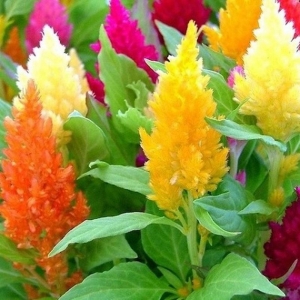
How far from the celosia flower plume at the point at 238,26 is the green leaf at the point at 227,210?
0.26 metres

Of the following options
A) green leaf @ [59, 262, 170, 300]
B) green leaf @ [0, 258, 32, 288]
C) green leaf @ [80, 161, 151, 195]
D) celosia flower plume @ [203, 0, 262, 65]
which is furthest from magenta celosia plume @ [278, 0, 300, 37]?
green leaf @ [0, 258, 32, 288]

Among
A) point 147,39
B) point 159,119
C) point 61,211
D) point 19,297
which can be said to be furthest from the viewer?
point 147,39

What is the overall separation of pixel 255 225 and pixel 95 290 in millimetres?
250

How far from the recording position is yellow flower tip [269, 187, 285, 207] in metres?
0.87

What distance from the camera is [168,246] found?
93 centimetres

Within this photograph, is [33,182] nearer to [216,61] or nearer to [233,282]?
[233,282]

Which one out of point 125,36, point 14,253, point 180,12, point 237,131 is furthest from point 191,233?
point 180,12

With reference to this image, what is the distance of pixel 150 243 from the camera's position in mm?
927

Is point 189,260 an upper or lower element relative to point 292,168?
lower

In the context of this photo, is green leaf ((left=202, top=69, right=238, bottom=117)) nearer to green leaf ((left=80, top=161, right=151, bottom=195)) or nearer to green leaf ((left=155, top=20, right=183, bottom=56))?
green leaf ((left=80, top=161, right=151, bottom=195))

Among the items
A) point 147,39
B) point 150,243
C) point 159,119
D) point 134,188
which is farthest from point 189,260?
point 147,39

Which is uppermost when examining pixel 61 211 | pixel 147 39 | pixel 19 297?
pixel 147 39

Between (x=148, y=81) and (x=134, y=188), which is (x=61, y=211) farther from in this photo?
(x=148, y=81)

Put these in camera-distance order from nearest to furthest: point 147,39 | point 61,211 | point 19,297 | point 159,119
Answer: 1. point 159,119
2. point 61,211
3. point 19,297
4. point 147,39
